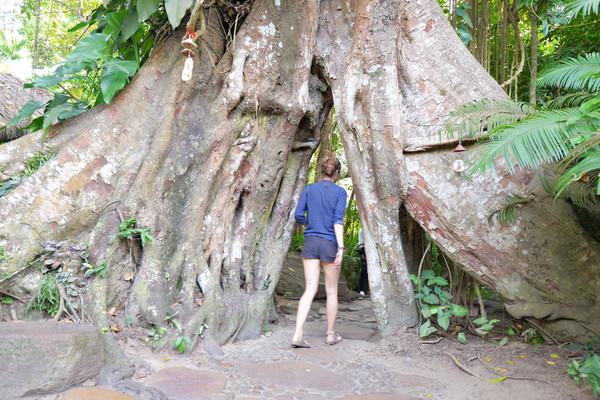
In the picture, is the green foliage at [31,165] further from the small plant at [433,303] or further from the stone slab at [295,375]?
the small plant at [433,303]

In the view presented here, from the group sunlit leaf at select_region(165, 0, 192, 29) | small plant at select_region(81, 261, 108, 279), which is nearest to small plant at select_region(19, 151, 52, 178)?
small plant at select_region(81, 261, 108, 279)

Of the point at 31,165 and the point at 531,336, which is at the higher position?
the point at 31,165

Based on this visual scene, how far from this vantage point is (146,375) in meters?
3.17

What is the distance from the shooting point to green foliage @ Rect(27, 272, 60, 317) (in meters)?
3.51

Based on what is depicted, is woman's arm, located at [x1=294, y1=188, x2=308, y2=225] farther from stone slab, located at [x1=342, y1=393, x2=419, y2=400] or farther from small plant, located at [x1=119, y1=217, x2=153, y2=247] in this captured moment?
stone slab, located at [x1=342, y1=393, x2=419, y2=400]

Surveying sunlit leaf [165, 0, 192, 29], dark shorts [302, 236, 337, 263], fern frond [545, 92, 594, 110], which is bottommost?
dark shorts [302, 236, 337, 263]

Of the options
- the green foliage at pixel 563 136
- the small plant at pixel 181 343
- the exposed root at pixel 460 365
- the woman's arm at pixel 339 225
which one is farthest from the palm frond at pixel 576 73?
the small plant at pixel 181 343

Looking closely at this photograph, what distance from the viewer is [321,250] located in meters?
4.22

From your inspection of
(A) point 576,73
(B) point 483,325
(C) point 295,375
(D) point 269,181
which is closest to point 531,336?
(B) point 483,325

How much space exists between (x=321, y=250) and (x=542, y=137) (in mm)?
2027

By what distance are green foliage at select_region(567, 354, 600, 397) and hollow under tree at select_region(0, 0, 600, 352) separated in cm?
48

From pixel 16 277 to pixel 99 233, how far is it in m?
0.62

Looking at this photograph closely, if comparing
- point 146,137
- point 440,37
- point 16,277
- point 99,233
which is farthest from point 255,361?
point 440,37

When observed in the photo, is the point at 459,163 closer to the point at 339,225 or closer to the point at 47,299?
the point at 339,225
